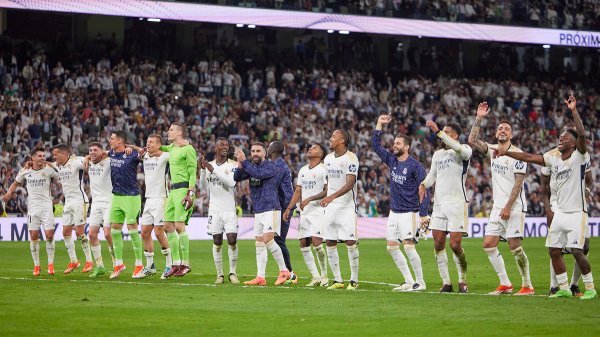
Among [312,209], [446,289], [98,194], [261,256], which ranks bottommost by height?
[446,289]

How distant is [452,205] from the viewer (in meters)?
16.8

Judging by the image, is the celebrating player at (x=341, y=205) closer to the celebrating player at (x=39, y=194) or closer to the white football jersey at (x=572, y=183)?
the white football jersey at (x=572, y=183)

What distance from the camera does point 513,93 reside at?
179ft

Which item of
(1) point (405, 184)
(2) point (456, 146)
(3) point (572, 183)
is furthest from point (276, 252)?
(3) point (572, 183)

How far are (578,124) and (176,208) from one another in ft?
27.0

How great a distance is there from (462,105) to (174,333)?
41.7 meters

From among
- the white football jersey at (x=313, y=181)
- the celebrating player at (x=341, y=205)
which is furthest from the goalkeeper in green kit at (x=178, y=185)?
the celebrating player at (x=341, y=205)

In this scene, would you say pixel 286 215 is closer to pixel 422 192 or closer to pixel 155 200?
pixel 422 192

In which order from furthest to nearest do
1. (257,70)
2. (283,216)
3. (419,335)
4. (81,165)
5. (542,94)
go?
1. (542,94)
2. (257,70)
3. (81,165)
4. (283,216)
5. (419,335)

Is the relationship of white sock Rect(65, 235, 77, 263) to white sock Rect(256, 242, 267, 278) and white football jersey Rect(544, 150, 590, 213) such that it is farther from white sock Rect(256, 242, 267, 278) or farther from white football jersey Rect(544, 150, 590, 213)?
white football jersey Rect(544, 150, 590, 213)

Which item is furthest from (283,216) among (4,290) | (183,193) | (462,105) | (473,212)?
(462,105)

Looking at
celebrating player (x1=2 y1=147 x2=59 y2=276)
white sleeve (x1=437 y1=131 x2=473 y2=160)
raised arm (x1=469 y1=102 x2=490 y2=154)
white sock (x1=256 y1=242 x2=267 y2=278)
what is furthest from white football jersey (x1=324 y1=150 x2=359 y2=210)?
celebrating player (x1=2 y1=147 x2=59 y2=276)

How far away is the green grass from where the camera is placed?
39.3 ft

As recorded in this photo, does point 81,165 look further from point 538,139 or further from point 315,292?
point 538,139
